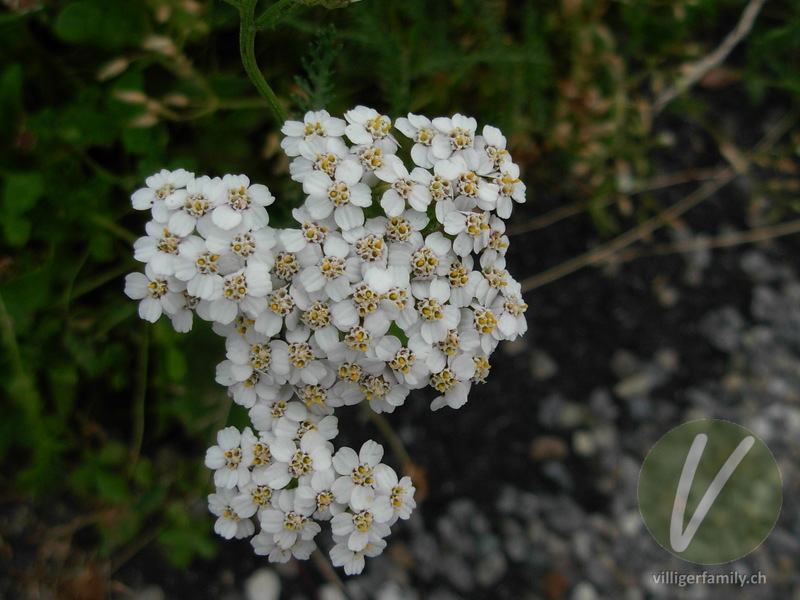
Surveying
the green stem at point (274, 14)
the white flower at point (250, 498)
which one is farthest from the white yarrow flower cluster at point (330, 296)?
the green stem at point (274, 14)

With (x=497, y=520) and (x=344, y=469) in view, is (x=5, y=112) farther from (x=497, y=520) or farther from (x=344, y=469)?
(x=497, y=520)

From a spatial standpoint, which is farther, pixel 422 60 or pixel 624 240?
pixel 624 240

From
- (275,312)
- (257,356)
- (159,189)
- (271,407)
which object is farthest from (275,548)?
(159,189)

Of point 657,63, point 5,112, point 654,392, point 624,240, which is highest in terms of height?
point 5,112

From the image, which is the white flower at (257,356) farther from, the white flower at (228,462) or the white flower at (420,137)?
the white flower at (420,137)

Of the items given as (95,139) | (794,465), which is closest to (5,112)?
(95,139)

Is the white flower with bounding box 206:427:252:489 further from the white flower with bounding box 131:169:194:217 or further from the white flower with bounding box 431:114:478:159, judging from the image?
the white flower with bounding box 431:114:478:159
